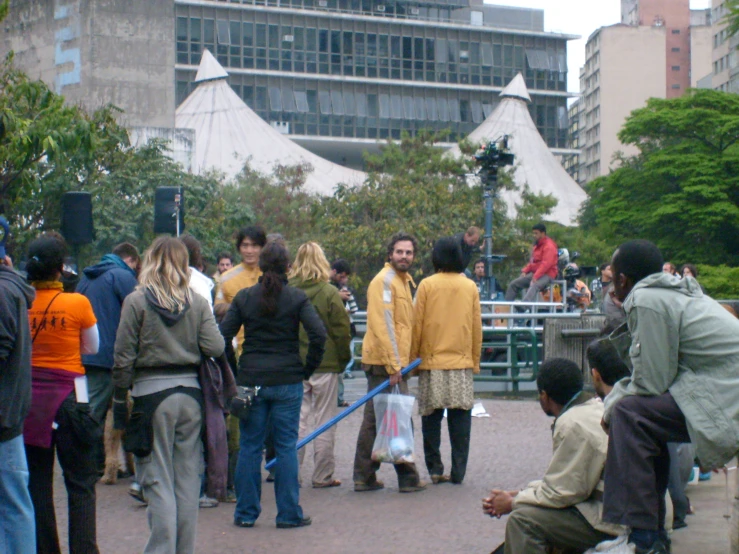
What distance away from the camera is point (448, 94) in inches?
3268

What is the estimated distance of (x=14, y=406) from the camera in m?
4.71

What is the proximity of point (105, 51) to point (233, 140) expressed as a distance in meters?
11.2

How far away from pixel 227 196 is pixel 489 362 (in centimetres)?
3109

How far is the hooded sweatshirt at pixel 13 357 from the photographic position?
182 inches

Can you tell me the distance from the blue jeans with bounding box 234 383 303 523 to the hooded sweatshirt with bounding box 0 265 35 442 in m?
2.06

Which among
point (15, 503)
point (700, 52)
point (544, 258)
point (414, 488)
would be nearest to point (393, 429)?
point (414, 488)

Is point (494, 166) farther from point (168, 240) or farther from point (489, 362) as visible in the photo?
point (168, 240)

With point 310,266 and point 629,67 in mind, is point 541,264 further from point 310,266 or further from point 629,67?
point 629,67

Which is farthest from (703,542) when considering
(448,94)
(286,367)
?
(448,94)

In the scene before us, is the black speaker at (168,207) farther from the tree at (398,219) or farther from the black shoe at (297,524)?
the tree at (398,219)

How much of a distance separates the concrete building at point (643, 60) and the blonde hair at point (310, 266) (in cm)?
10585

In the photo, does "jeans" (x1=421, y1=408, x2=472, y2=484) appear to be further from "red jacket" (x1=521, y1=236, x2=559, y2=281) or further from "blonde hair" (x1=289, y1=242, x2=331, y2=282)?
"red jacket" (x1=521, y1=236, x2=559, y2=281)

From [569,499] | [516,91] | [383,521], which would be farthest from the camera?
[516,91]

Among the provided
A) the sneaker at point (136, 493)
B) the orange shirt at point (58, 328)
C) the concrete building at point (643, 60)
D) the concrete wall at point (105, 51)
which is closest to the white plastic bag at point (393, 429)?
the sneaker at point (136, 493)
